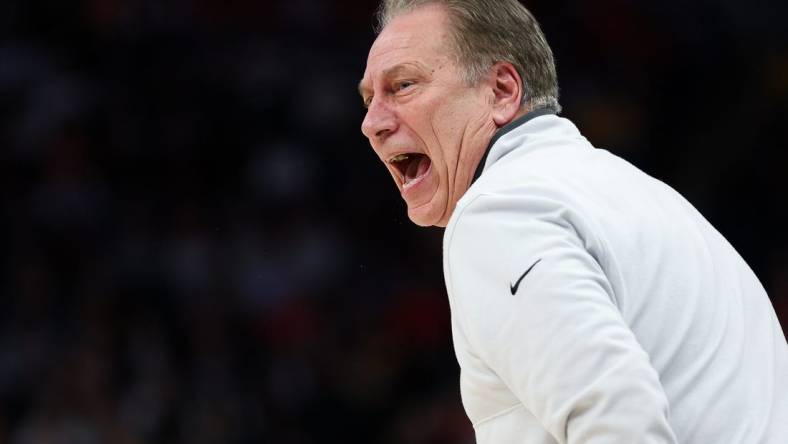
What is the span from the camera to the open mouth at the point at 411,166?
2189mm

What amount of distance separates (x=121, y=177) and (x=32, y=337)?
1104 millimetres

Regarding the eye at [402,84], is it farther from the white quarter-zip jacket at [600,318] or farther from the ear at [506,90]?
the white quarter-zip jacket at [600,318]

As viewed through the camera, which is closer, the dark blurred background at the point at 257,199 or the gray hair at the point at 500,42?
the gray hair at the point at 500,42

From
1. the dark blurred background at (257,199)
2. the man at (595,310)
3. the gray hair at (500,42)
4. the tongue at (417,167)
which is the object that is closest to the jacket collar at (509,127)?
the man at (595,310)

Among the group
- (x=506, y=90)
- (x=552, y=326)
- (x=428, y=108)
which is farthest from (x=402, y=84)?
(x=552, y=326)

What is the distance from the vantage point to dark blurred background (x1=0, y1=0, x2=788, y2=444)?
5613 mm

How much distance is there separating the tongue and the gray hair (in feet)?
0.72

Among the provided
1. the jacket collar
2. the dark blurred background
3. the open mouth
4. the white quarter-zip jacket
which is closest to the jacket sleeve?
the white quarter-zip jacket

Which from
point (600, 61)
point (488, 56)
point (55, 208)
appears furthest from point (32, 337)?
point (488, 56)

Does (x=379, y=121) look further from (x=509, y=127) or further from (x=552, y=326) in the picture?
(x=552, y=326)

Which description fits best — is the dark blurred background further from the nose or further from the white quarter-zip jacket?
the white quarter-zip jacket

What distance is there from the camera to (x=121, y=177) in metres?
6.36

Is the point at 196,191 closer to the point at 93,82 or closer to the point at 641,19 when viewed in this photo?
the point at 93,82

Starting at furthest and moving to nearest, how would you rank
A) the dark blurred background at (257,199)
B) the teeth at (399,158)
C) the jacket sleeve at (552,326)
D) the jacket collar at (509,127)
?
the dark blurred background at (257,199), the teeth at (399,158), the jacket collar at (509,127), the jacket sleeve at (552,326)
